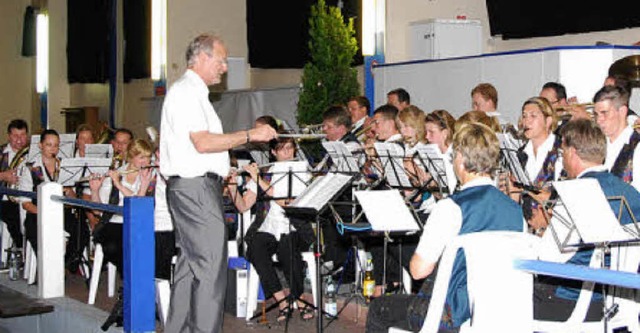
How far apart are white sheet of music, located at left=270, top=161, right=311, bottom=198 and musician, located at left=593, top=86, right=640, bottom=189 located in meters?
1.93

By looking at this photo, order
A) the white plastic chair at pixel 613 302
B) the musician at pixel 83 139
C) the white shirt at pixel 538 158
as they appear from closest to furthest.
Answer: the white plastic chair at pixel 613 302
the white shirt at pixel 538 158
the musician at pixel 83 139

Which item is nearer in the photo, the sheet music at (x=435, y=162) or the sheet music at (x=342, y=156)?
the sheet music at (x=435, y=162)

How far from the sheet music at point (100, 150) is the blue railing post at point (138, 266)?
2.95 metres

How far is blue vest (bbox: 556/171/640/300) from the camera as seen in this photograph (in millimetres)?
4324

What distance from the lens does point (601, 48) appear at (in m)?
8.36

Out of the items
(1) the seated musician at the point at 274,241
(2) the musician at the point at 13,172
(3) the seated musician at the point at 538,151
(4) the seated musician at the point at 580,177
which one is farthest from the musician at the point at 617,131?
(2) the musician at the point at 13,172

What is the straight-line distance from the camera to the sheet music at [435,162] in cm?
579

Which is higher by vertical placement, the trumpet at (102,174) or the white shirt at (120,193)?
the trumpet at (102,174)

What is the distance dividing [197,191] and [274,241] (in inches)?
58.5

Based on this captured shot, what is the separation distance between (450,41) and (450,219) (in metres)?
7.14

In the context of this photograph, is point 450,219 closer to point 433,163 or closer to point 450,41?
point 433,163

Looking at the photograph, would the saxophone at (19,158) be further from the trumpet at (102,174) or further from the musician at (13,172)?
the trumpet at (102,174)

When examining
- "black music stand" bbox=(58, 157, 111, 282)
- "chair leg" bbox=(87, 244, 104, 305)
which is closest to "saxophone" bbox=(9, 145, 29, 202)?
"black music stand" bbox=(58, 157, 111, 282)

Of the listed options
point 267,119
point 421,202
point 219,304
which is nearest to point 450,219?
point 219,304
